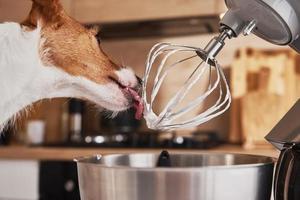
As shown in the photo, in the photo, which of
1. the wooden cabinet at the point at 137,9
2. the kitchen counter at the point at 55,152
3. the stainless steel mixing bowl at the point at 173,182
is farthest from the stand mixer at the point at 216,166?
the wooden cabinet at the point at 137,9

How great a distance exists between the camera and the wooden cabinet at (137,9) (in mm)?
1450

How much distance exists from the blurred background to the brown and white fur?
0.84 meters

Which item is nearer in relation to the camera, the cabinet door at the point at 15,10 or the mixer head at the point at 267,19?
Answer: the mixer head at the point at 267,19

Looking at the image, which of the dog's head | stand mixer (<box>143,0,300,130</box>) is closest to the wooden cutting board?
the dog's head

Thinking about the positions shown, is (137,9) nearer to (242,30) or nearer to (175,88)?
(175,88)

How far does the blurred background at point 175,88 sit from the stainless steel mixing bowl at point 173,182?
3.28 feet

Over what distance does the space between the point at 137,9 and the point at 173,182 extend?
4.08 ft

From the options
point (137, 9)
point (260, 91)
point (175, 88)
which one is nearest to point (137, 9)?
point (137, 9)

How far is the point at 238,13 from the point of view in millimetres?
387

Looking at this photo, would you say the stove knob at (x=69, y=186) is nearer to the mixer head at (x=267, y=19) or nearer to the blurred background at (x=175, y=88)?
the blurred background at (x=175, y=88)

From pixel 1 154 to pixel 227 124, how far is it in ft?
2.41

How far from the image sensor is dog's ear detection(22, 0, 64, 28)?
19.4 inches

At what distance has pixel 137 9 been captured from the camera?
1530mm

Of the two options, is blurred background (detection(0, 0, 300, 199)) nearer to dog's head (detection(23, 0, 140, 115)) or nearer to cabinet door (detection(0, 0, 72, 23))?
cabinet door (detection(0, 0, 72, 23))
